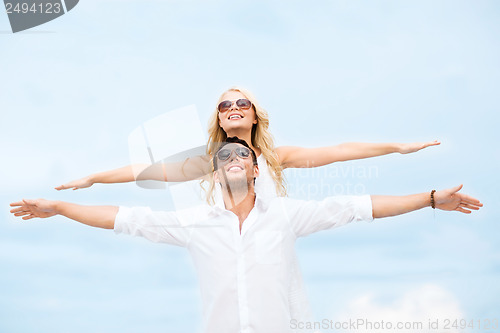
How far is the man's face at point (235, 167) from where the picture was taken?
20.9 ft

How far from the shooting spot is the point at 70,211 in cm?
646

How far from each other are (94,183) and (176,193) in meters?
1.54

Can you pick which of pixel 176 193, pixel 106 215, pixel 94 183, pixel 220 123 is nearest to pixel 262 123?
pixel 220 123

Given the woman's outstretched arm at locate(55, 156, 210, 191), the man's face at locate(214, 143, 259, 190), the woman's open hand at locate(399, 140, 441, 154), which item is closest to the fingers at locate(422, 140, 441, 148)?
the woman's open hand at locate(399, 140, 441, 154)

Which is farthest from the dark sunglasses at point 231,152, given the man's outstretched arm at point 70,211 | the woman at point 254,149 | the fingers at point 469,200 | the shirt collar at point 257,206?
the fingers at point 469,200

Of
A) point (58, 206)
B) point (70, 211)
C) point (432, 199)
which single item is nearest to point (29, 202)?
point (58, 206)

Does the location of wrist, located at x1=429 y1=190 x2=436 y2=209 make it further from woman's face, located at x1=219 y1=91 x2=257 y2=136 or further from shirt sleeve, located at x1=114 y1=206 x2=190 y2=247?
woman's face, located at x1=219 y1=91 x2=257 y2=136

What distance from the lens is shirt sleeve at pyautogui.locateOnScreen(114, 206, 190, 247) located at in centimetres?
628

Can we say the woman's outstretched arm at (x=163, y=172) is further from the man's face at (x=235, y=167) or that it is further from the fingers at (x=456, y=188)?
the fingers at (x=456, y=188)

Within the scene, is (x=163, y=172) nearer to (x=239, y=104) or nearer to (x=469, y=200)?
(x=239, y=104)

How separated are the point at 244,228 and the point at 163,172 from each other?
2886 millimetres

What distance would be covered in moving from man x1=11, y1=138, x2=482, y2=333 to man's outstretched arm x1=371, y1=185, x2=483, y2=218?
11 mm

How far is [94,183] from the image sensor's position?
8.66 meters

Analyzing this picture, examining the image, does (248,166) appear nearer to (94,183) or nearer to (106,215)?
(106,215)
